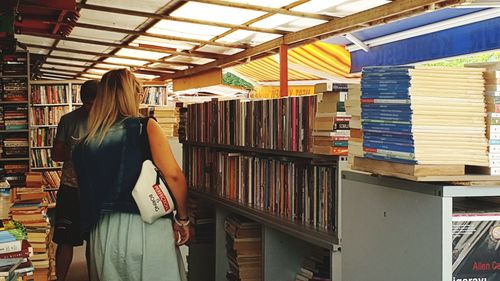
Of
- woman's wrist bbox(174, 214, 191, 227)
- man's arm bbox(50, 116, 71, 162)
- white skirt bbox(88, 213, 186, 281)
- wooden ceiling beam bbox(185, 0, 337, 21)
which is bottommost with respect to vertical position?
white skirt bbox(88, 213, 186, 281)

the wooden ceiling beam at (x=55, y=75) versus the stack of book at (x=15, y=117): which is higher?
the wooden ceiling beam at (x=55, y=75)

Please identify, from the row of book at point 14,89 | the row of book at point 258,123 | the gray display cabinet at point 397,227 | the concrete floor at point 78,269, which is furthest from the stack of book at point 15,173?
the gray display cabinet at point 397,227

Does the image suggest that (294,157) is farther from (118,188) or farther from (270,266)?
(118,188)

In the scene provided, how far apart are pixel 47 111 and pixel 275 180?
629 centimetres

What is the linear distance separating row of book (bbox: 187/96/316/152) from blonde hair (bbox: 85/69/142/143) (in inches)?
36.3

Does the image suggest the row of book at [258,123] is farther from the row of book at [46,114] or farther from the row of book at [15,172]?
the row of book at [46,114]

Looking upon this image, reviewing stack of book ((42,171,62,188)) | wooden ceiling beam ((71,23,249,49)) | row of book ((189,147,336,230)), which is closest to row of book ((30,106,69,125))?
stack of book ((42,171,62,188))

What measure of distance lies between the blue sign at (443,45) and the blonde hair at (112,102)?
3672mm

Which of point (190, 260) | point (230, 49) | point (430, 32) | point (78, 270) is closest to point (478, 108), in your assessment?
point (190, 260)

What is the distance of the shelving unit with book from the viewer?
3.04 meters

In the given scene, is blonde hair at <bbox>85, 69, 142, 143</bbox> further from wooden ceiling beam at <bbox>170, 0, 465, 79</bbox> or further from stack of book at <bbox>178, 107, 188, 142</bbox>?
stack of book at <bbox>178, 107, 188, 142</bbox>

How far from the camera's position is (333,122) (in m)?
2.83

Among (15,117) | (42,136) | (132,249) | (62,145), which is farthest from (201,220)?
(42,136)

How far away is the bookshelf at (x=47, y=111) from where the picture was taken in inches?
347
